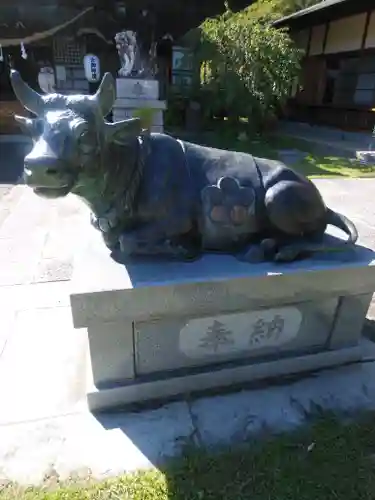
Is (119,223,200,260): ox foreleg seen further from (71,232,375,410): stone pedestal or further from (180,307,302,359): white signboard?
(180,307,302,359): white signboard

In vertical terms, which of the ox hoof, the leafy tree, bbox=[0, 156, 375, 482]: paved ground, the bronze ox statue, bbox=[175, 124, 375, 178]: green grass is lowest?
bbox=[175, 124, 375, 178]: green grass

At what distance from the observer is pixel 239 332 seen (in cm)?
237

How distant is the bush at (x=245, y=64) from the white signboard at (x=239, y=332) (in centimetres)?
1000

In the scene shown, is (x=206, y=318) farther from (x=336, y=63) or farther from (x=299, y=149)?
(x=336, y=63)

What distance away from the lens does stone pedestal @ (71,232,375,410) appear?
2025 mm

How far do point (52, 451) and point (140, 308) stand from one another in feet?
2.87

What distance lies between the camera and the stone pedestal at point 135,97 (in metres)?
10.0

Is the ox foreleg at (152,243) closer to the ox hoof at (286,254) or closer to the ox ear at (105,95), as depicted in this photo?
the ox hoof at (286,254)

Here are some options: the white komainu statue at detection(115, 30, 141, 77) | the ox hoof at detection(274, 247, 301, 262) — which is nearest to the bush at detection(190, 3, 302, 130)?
the white komainu statue at detection(115, 30, 141, 77)

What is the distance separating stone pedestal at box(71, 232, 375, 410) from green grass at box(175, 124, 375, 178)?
A: 227 inches

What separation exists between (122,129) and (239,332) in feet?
4.50

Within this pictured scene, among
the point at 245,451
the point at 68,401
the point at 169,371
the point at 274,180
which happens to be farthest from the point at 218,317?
→ the point at 68,401

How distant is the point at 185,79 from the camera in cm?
1462

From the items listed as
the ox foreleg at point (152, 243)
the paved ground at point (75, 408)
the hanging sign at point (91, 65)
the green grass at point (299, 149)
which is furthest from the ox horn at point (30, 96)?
the hanging sign at point (91, 65)
